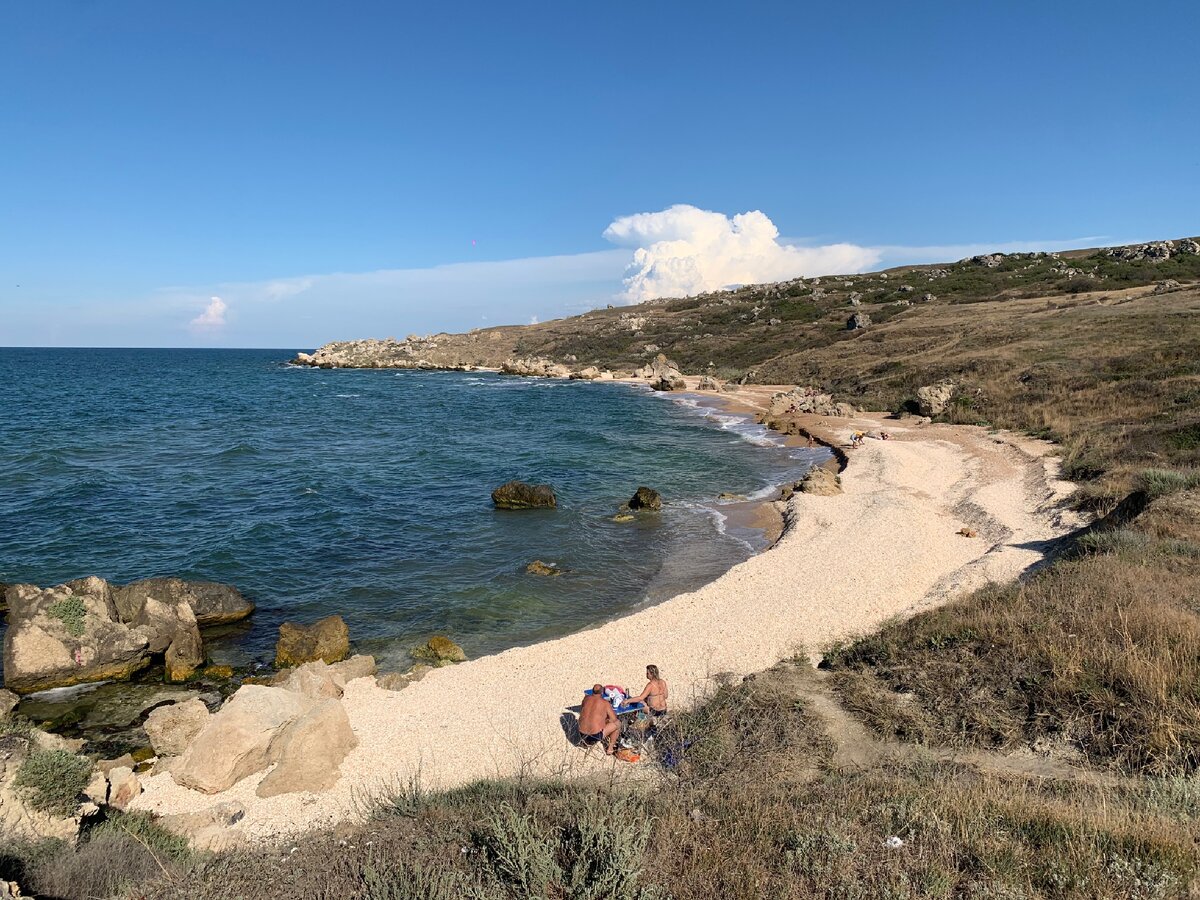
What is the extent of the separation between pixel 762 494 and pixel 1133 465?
1348 centimetres

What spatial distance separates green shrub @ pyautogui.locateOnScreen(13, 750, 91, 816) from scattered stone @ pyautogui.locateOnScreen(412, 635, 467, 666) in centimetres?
690

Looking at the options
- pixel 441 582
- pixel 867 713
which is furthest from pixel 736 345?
pixel 867 713

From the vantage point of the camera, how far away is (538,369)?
106375 mm

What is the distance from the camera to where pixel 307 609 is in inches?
695

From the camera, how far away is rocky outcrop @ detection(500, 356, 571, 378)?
104375 mm

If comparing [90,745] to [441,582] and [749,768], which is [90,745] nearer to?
[441,582]

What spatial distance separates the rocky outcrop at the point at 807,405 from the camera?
49312 millimetres

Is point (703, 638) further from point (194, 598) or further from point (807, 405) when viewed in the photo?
point (807, 405)

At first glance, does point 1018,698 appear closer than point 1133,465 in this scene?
Yes

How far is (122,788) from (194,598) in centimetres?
790

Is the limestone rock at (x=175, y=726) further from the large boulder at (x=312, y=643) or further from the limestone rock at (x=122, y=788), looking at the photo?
the large boulder at (x=312, y=643)

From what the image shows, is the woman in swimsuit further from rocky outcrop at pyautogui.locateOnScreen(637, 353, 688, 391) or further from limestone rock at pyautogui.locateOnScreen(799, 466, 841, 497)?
rocky outcrop at pyautogui.locateOnScreen(637, 353, 688, 391)

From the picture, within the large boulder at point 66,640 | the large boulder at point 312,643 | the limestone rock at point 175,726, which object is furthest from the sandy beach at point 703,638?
the large boulder at point 66,640

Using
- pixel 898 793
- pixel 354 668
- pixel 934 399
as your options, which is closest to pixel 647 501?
pixel 354 668
